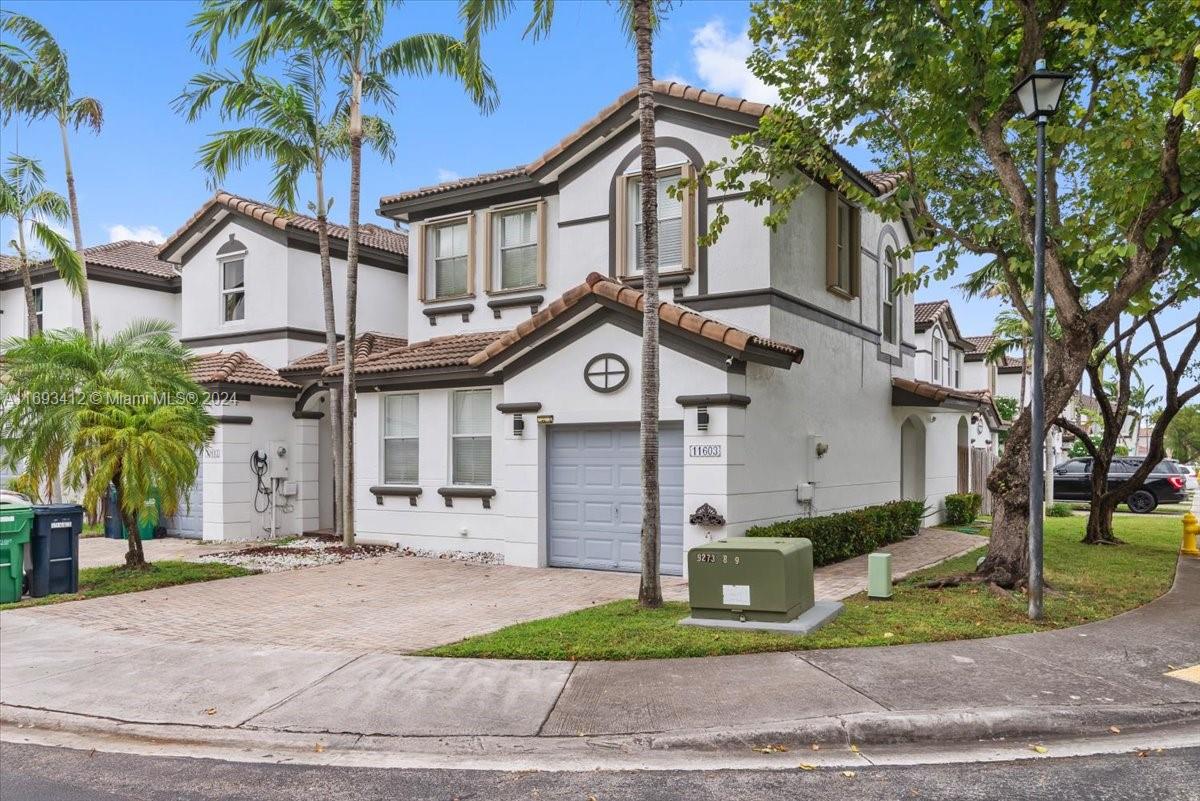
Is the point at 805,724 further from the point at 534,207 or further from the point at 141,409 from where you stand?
the point at 534,207

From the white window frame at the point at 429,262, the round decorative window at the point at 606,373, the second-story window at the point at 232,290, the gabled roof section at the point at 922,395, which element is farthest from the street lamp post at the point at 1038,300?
the second-story window at the point at 232,290

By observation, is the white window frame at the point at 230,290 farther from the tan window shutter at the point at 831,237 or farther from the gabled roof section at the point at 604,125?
the tan window shutter at the point at 831,237

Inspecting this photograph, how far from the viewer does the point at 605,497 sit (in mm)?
13117

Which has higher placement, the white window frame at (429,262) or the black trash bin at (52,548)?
the white window frame at (429,262)

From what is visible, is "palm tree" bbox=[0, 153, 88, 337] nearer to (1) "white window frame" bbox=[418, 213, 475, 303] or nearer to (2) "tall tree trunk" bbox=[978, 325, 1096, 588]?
(1) "white window frame" bbox=[418, 213, 475, 303]

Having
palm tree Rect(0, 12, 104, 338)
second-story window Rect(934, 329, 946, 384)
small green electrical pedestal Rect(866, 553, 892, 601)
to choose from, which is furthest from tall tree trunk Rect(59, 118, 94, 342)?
second-story window Rect(934, 329, 946, 384)

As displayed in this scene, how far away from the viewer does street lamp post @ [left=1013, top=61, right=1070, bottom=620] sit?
8734 millimetres

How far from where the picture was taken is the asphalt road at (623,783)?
5023 mm

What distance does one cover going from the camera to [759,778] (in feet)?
17.4

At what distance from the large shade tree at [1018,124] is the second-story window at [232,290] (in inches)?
480

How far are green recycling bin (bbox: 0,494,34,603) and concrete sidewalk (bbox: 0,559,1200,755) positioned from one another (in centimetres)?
300

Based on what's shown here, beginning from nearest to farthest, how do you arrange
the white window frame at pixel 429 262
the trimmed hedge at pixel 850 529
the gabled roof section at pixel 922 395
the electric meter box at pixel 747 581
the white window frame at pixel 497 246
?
the electric meter box at pixel 747 581 → the trimmed hedge at pixel 850 529 → the white window frame at pixel 497 246 → the white window frame at pixel 429 262 → the gabled roof section at pixel 922 395

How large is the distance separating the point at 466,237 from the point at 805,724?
13118mm

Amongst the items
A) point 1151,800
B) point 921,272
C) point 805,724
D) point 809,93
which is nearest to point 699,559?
point 805,724
